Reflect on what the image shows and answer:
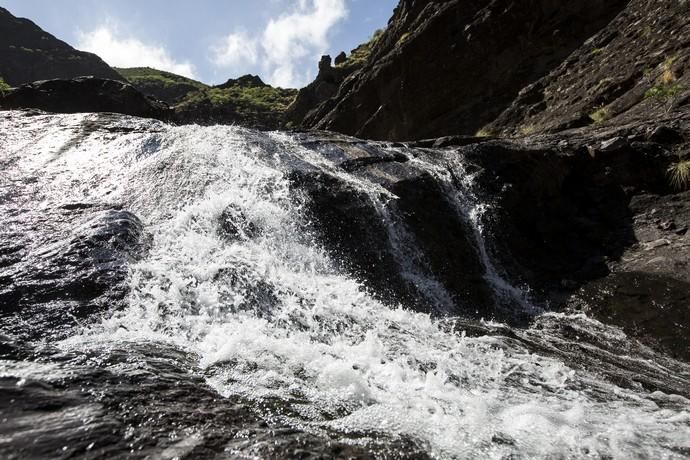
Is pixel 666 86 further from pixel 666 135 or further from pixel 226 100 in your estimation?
pixel 226 100

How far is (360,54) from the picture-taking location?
2287 inches

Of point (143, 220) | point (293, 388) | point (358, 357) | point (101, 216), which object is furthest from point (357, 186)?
point (293, 388)

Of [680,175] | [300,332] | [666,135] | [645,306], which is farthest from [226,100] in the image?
[300,332]

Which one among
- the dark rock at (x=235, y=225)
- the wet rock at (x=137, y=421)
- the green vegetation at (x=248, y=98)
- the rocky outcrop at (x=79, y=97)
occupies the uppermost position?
the green vegetation at (x=248, y=98)

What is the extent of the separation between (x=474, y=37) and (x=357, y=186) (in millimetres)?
17749

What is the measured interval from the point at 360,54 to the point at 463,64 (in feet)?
120

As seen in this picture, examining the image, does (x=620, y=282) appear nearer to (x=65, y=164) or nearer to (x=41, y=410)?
(x=41, y=410)

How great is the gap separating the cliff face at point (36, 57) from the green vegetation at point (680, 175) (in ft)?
275

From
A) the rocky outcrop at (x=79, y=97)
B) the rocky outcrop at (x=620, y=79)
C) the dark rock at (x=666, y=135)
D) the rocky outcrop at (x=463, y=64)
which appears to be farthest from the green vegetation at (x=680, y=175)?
the rocky outcrop at (x=79, y=97)

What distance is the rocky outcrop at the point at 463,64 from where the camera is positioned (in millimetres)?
21578

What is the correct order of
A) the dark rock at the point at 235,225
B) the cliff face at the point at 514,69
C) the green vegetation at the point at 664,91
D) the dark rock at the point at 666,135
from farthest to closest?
the cliff face at the point at 514,69 → the green vegetation at the point at 664,91 → the dark rock at the point at 666,135 → the dark rock at the point at 235,225

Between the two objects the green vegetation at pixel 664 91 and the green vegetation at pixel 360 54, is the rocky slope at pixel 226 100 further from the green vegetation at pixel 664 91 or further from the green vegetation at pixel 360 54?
the green vegetation at pixel 664 91

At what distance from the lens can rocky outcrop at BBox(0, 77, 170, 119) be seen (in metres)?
20.4

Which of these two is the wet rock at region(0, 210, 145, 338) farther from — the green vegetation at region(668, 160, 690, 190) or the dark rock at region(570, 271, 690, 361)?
the green vegetation at region(668, 160, 690, 190)
